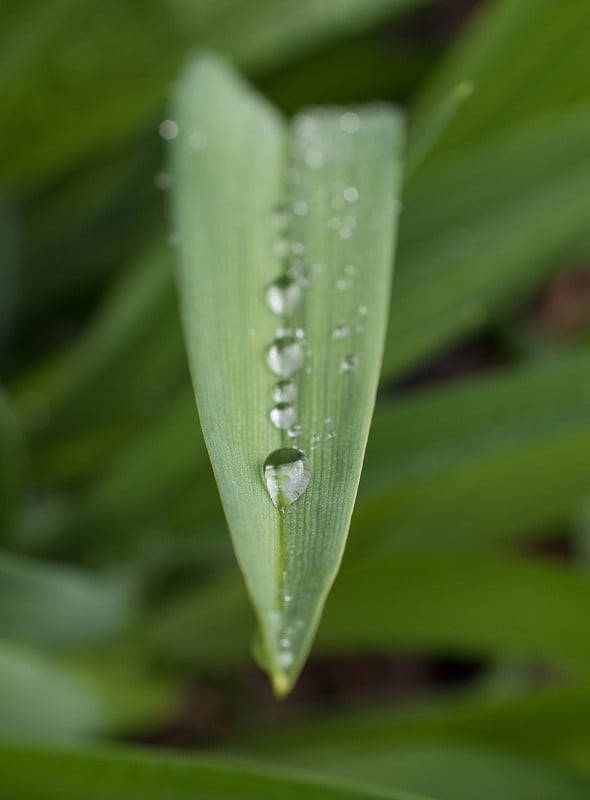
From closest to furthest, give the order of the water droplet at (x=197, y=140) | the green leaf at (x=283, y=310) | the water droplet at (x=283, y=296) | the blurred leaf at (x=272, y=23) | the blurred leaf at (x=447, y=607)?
1. the green leaf at (x=283, y=310)
2. the water droplet at (x=283, y=296)
3. the water droplet at (x=197, y=140)
4. the blurred leaf at (x=447, y=607)
5. the blurred leaf at (x=272, y=23)

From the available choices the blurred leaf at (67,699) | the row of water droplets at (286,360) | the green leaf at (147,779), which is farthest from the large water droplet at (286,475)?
the blurred leaf at (67,699)

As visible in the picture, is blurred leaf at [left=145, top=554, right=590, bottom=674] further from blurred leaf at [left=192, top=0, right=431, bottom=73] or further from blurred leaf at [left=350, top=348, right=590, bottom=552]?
blurred leaf at [left=192, top=0, right=431, bottom=73]

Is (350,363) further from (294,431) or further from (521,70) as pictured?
(521,70)

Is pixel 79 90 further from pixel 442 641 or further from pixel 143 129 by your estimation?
pixel 442 641

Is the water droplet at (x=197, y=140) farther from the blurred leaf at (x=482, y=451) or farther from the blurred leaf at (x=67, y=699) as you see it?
the blurred leaf at (x=67, y=699)

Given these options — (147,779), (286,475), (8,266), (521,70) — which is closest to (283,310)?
(286,475)

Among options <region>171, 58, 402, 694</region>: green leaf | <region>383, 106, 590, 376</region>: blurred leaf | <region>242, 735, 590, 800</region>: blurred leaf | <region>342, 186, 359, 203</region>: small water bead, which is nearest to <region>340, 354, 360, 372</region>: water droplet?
<region>171, 58, 402, 694</region>: green leaf
